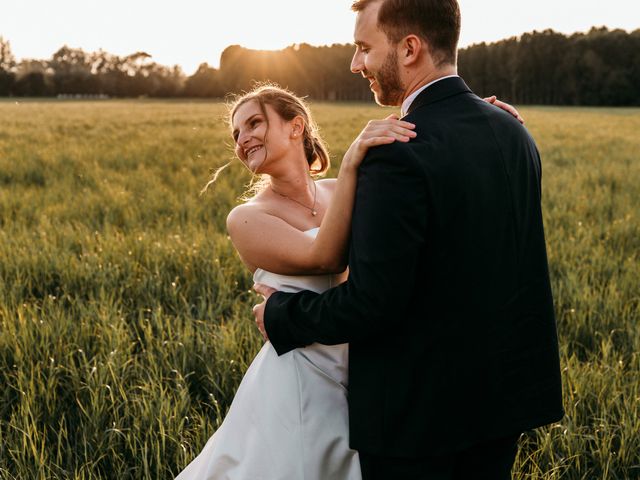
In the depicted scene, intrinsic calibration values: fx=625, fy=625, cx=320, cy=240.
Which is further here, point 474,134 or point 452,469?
point 452,469

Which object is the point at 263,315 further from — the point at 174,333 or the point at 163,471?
the point at 174,333

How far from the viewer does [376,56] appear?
1.59m

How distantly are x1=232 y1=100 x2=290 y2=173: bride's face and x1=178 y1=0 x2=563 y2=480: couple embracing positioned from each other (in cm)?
39

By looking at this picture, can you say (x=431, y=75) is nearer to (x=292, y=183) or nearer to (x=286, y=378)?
(x=292, y=183)

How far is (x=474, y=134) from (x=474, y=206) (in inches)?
7.0

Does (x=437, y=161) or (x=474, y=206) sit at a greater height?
(x=437, y=161)

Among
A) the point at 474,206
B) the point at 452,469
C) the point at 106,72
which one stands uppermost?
the point at 106,72

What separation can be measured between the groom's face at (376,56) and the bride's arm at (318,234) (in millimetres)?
159

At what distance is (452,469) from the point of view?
171 centimetres

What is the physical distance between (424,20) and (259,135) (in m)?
0.81

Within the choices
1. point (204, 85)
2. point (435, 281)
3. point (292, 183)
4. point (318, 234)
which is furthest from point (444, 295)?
point (204, 85)

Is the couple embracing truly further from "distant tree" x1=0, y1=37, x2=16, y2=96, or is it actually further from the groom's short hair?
"distant tree" x1=0, y1=37, x2=16, y2=96

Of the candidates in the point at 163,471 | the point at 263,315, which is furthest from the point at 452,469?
the point at 163,471

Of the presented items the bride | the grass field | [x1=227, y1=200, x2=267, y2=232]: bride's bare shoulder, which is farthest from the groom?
the grass field
